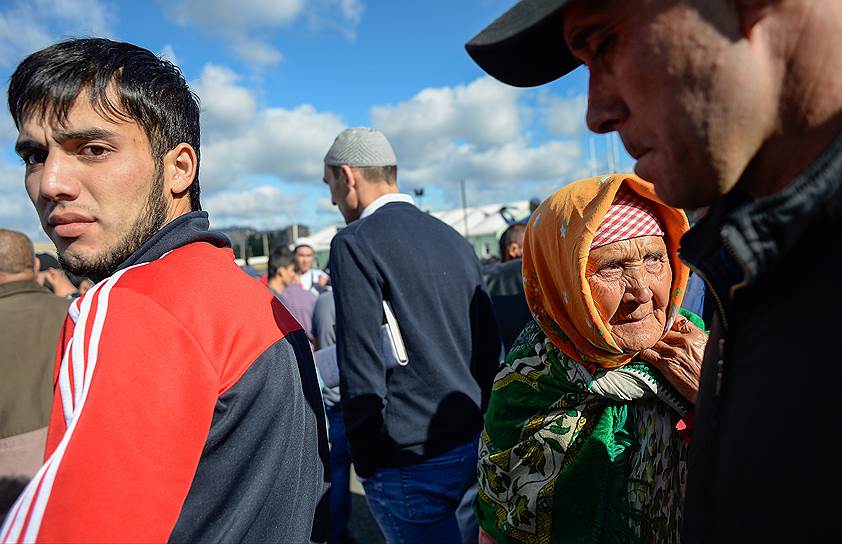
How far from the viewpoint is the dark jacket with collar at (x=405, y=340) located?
94.5 inches

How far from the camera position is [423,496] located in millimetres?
2518

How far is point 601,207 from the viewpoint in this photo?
175 centimetres

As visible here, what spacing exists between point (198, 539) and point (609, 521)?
121 centimetres

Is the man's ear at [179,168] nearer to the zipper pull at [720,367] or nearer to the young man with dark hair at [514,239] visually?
the zipper pull at [720,367]

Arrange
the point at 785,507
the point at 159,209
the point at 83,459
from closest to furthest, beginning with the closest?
1. the point at 785,507
2. the point at 83,459
3. the point at 159,209

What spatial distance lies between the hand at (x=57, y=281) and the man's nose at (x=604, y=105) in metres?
6.45

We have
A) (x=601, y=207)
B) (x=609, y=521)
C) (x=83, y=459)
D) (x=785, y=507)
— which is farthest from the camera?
(x=601, y=207)

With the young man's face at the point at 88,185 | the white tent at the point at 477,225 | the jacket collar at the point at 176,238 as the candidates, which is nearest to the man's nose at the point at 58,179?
the young man's face at the point at 88,185

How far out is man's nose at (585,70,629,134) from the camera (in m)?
0.85

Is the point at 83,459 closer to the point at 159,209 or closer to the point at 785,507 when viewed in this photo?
the point at 159,209

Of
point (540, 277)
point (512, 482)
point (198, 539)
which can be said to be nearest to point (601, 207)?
point (540, 277)

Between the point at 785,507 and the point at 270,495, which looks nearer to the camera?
the point at 785,507

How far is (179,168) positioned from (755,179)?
1.45 m

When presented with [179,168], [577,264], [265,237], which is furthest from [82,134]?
[265,237]
